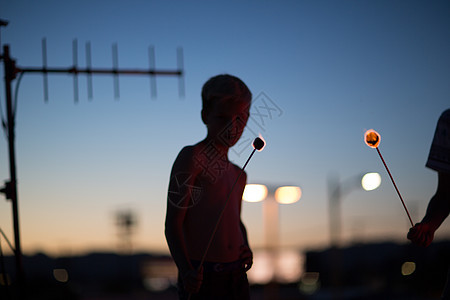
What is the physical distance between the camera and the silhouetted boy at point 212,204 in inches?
115

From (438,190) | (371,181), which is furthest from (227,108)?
(371,181)

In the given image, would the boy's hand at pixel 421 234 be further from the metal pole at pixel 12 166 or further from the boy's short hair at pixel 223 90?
the metal pole at pixel 12 166

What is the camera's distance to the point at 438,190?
2.87m

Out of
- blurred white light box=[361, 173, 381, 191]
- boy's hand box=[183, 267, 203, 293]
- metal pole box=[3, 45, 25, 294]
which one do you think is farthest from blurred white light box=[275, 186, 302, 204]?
boy's hand box=[183, 267, 203, 293]

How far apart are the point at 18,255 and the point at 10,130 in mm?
906

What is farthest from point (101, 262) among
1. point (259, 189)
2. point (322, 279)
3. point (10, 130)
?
point (10, 130)

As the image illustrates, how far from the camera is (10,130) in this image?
4.43 metres

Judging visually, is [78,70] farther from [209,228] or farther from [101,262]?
[101,262]

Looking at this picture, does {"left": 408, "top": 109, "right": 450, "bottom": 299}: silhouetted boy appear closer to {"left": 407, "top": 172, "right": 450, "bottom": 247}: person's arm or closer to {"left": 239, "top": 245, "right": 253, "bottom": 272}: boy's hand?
{"left": 407, "top": 172, "right": 450, "bottom": 247}: person's arm

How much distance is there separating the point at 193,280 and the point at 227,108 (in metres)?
0.86

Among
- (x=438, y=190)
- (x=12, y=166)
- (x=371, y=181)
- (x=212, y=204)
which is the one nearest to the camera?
(x=438, y=190)

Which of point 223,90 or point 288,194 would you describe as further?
point 288,194

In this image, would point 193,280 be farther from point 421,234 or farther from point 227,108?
point 421,234

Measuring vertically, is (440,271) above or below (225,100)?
below
